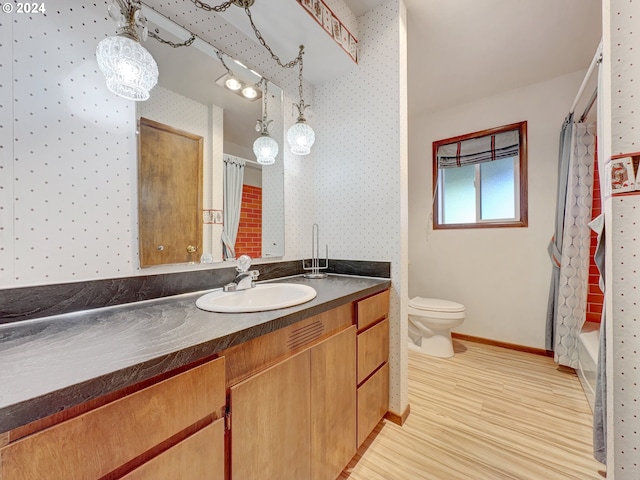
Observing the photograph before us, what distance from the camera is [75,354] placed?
1.84 ft

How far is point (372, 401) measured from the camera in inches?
54.6

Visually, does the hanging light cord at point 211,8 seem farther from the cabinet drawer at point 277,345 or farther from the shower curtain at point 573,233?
the shower curtain at point 573,233

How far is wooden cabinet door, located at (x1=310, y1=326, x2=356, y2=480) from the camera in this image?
0.99 m

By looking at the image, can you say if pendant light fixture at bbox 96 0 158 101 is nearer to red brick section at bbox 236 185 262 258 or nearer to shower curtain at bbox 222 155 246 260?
shower curtain at bbox 222 155 246 260

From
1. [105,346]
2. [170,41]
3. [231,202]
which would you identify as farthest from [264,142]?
[105,346]

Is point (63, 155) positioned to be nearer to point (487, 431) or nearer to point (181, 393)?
point (181, 393)

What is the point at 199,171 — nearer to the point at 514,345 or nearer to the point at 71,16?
the point at 71,16

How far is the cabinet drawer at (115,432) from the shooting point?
41cm

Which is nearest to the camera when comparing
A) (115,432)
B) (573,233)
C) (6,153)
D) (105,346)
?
(115,432)

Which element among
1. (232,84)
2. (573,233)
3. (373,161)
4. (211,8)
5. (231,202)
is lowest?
(573,233)

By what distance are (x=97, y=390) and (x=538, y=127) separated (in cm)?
333

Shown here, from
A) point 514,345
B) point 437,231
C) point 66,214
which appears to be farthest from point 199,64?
point 514,345

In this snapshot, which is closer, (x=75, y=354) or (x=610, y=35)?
(x=75, y=354)

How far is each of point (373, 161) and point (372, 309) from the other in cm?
91
